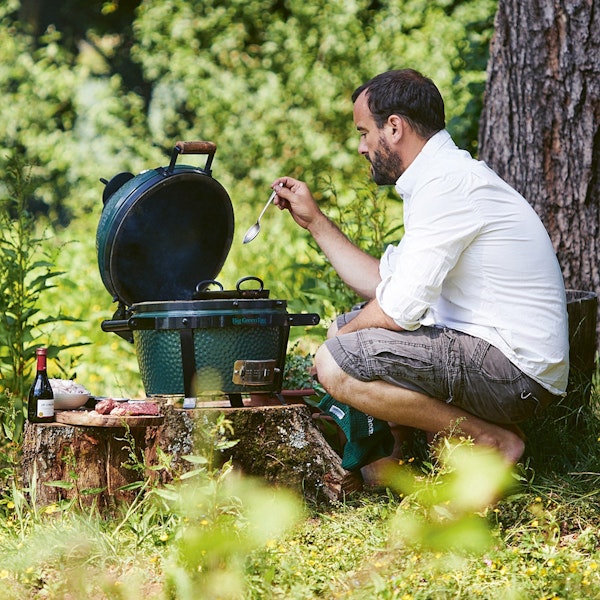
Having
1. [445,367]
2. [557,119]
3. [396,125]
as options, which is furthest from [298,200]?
[557,119]

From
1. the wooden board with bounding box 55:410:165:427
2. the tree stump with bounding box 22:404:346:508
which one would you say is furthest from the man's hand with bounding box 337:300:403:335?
the wooden board with bounding box 55:410:165:427

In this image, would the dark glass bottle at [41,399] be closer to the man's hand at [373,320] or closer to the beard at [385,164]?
the man's hand at [373,320]

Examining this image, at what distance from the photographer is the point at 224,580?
2762 mm

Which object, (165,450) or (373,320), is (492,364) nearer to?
(373,320)

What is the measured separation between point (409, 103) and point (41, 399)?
1.76 m

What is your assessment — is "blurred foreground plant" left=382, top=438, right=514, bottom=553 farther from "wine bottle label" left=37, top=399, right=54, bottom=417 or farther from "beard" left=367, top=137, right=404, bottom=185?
"wine bottle label" left=37, top=399, right=54, bottom=417

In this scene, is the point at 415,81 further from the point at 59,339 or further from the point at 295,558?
the point at 59,339

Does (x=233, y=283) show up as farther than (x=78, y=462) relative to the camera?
Yes

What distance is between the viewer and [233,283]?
7.28 meters

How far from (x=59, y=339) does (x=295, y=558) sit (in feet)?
11.6

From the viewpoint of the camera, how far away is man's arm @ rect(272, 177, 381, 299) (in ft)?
12.7

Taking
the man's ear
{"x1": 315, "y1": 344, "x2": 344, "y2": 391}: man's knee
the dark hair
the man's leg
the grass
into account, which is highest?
the dark hair

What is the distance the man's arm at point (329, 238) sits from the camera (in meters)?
3.88

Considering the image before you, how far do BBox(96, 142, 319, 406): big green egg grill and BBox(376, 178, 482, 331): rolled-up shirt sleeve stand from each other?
1.85 ft
